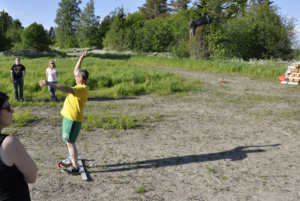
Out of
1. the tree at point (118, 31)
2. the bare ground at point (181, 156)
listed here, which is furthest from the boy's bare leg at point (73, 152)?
the tree at point (118, 31)

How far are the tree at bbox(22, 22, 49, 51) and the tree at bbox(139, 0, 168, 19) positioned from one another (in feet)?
133

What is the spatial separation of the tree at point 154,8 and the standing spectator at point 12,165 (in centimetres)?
7439

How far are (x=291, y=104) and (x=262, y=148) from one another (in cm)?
587

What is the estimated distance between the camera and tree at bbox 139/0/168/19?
243ft

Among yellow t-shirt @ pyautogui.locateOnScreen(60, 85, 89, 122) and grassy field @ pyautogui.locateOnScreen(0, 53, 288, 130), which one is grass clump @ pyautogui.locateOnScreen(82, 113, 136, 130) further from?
yellow t-shirt @ pyautogui.locateOnScreen(60, 85, 89, 122)

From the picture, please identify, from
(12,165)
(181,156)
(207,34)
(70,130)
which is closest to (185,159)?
(181,156)

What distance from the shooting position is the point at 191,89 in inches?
532

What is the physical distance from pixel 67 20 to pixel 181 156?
74.2 m

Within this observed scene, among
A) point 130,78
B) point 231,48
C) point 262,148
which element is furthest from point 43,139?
point 231,48

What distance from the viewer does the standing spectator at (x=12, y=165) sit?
1752 mm

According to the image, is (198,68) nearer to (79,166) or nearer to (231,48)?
(231,48)

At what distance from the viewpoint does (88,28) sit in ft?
218

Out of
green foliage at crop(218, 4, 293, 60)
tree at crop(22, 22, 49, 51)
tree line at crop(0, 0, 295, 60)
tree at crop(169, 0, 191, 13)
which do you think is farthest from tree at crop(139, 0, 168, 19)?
green foliage at crop(218, 4, 293, 60)

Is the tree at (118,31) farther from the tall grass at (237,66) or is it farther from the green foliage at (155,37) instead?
the tall grass at (237,66)
